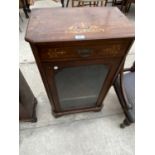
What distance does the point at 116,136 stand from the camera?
1.40 m

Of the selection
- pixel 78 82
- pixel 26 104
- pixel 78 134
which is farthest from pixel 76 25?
pixel 78 134

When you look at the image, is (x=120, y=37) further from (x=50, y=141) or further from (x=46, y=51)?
(x=50, y=141)

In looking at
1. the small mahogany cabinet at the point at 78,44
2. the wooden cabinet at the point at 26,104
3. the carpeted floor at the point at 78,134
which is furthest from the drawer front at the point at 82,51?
the carpeted floor at the point at 78,134

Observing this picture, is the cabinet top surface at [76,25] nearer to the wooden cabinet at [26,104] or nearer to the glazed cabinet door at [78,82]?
the glazed cabinet door at [78,82]

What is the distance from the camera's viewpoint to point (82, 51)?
84 cm

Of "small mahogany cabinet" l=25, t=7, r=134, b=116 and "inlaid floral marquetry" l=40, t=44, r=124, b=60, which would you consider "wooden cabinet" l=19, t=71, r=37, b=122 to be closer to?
"small mahogany cabinet" l=25, t=7, r=134, b=116

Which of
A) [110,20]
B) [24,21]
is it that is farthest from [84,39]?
[24,21]

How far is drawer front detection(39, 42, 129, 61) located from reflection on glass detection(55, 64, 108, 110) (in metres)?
0.11

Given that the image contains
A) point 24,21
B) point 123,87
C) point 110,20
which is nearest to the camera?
point 110,20

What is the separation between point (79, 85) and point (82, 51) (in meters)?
0.36

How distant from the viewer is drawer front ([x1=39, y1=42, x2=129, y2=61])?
0.81 meters

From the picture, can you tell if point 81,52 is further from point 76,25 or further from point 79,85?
point 79,85

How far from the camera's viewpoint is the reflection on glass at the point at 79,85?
1.00 metres
